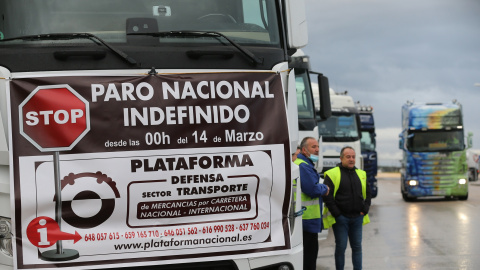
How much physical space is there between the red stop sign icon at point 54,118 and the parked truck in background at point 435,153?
26.4 metres

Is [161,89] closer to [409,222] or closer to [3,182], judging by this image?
[3,182]

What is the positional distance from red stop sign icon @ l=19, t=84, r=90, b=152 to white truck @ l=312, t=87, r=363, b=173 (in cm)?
1767

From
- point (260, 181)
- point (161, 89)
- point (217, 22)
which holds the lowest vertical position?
point (260, 181)

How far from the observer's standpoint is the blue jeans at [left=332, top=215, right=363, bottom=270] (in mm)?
11312

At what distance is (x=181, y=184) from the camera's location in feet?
22.8

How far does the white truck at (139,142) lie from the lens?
6781 mm

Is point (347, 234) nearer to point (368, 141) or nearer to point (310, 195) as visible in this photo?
point (310, 195)

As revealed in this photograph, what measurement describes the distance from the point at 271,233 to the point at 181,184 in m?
0.84

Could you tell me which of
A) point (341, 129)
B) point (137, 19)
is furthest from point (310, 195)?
point (341, 129)

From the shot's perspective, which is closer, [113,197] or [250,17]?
[113,197]

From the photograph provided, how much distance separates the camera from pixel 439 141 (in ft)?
106

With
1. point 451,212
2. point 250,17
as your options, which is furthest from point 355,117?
point 250,17

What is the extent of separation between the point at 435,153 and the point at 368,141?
234cm

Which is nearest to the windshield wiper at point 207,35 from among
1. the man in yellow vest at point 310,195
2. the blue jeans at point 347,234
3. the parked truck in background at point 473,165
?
the man in yellow vest at point 310,195
